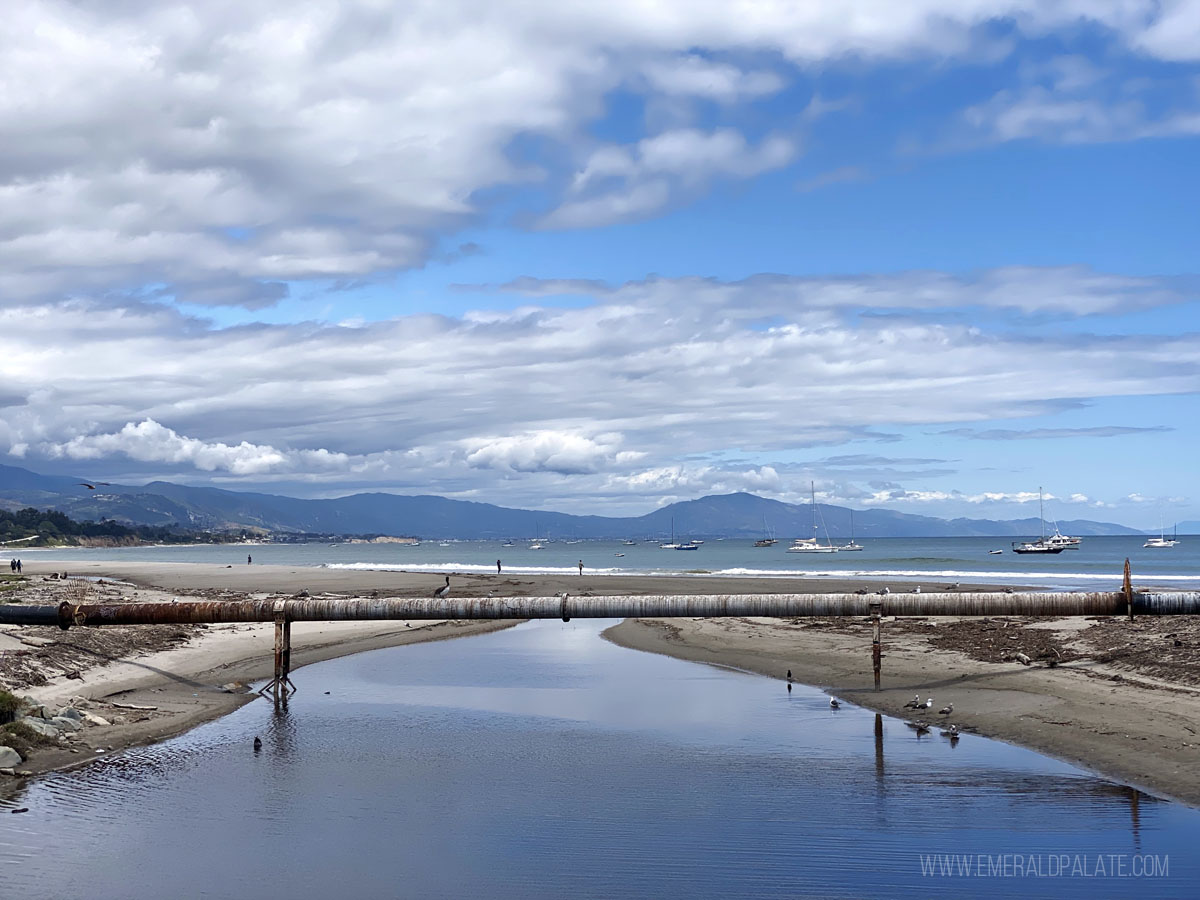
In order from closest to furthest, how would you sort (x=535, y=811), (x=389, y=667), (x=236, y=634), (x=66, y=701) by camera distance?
(x=535, y=811), (x=66, y=701), (x=389, y=667), (x=236, y=634)

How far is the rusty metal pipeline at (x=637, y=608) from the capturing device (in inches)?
1086

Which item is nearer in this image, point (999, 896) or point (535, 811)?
point (999, 896)

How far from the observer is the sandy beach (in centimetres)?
2144

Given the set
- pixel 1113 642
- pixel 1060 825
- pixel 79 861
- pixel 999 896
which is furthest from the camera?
pixel 1113 642

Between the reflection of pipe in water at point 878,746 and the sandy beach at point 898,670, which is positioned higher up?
the sandy beach at point 898,670

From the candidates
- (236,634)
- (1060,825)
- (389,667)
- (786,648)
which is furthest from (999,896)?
(236,634)

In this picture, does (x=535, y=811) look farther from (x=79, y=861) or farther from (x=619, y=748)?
(x=79, y=861)

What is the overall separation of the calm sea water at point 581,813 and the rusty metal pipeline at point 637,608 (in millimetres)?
3207

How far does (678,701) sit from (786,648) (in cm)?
1025

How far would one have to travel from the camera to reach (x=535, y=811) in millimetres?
18312

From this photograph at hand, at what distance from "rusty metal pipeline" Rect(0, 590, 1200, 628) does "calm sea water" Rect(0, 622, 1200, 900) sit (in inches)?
126

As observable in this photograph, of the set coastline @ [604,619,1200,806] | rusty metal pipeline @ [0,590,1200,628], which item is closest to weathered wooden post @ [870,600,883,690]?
rusty metal pipeline @ [0,590,1200,628]

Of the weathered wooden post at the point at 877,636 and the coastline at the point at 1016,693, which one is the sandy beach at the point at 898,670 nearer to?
the coastline at the point at 1016,693

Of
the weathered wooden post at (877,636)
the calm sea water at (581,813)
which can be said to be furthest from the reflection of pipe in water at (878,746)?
the weathered wooden post at (877,636)
